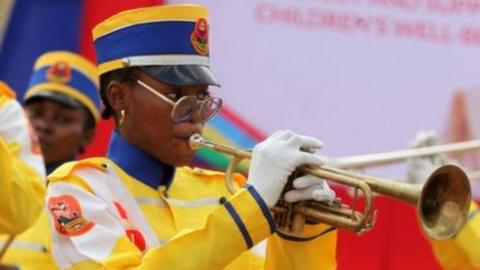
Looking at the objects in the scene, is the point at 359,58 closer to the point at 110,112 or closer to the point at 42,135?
the point at 42,135

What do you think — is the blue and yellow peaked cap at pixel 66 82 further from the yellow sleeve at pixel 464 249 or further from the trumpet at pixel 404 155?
the yellow sleeve at pixel 464 249

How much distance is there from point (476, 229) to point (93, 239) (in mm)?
2356

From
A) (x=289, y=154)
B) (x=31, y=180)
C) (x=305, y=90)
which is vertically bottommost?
(x=305, y=90)

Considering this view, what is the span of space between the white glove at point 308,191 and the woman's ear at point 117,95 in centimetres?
69

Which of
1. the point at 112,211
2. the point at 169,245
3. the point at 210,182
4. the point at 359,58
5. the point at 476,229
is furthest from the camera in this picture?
the point at 359,58

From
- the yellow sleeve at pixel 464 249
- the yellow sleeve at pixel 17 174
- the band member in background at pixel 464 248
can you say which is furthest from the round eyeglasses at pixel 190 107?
the yellow sleeve at pixel 464 249

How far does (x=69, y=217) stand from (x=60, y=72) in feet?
9.44

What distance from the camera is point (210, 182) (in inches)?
193

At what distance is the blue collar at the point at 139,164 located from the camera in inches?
185

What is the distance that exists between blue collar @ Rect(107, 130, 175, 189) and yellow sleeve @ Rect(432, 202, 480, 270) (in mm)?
1941

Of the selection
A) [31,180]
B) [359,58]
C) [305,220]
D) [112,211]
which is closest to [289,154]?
[305,220]

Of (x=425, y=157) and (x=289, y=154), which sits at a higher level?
(x=289, y=154)

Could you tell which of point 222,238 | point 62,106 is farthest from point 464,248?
point 222,238

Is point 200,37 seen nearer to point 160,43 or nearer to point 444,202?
point 160,43
